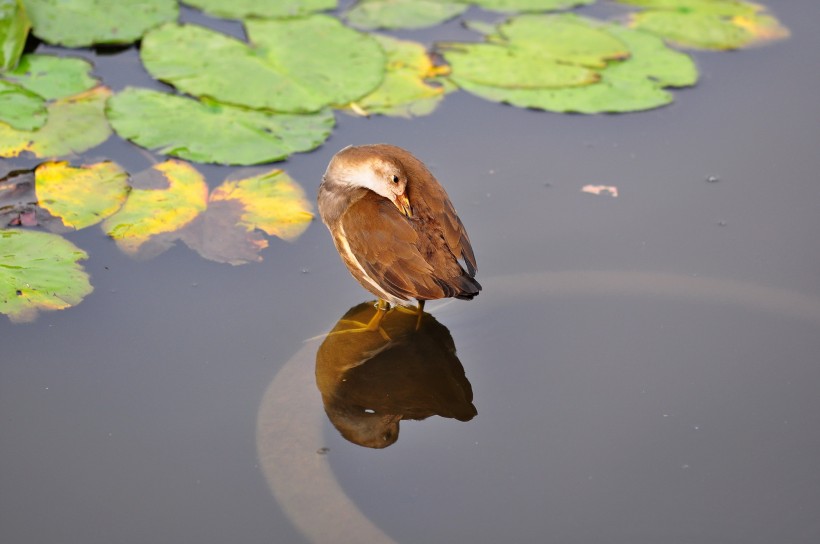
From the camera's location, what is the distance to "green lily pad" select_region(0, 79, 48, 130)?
403cm

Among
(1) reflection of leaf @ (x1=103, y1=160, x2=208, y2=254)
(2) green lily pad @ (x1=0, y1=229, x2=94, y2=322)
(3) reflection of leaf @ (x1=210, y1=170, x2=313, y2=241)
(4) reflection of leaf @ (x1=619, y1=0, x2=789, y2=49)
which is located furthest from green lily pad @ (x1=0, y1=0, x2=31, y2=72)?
(4) reflection of leaf @ (x1=619, y1=0, x2=789, y2=49)

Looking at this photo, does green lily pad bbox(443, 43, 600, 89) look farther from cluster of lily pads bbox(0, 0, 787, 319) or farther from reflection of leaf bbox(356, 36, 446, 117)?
reflection of leaf bbox(356, 36, 446, 117)

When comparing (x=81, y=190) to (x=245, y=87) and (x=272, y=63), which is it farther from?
(x=272, y=63)

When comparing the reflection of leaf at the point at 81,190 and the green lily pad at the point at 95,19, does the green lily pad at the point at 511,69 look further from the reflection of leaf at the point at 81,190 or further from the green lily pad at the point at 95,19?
the reflection of leaf at the point at 81,190

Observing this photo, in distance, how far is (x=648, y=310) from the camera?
137 inches

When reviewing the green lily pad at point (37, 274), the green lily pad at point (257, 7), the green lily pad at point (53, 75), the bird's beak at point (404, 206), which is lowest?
the green lily pad at point (37, 274)

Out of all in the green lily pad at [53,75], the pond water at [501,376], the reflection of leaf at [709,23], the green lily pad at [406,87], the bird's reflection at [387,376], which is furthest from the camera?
the reflection of leaf at [709,23]

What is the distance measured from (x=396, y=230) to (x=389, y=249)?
0.07 meters

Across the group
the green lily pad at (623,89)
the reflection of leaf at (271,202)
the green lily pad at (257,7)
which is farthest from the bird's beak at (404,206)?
the green lily pad at (257,7)

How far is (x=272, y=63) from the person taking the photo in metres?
4.50

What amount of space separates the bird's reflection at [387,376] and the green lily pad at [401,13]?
2.02 meters

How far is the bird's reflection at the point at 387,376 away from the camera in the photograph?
3.05 metres

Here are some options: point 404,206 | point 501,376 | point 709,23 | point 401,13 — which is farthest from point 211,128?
point 709,23

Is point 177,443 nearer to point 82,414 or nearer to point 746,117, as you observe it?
point 82,414
